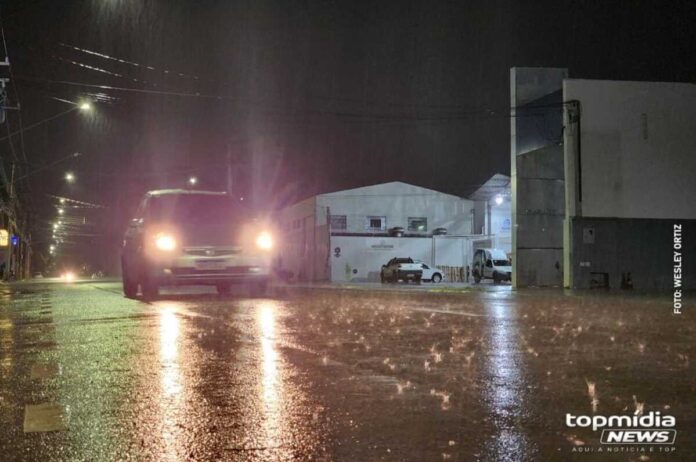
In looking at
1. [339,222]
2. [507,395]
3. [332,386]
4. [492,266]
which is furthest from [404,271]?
[507,395]

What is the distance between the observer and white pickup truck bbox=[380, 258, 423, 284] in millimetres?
41344

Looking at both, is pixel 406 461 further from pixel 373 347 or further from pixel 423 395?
pixel 373 347

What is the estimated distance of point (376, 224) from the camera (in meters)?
50.6

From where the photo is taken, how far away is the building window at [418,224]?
51.1 meters

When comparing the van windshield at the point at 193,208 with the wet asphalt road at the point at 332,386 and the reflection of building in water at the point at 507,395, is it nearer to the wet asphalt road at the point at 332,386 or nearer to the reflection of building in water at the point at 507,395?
the wet asphalt road at the point at 332,386

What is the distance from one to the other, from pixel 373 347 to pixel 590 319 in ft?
16.2

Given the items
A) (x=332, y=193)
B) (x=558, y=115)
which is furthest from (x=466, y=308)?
(x=332, y=193)

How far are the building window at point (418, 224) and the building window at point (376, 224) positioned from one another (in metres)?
1.91

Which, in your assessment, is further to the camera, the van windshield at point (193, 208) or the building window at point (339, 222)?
the building window at point (339, 222)

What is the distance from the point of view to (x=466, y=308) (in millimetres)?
11711

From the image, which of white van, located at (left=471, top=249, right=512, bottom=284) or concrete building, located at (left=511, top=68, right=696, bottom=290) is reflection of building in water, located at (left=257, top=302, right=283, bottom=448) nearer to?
concrete building, located at (left=511, top=68, right=696, bottom=290)

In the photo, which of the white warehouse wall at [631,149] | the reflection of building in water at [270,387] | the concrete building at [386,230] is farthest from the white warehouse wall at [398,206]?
the reflection of building in water at [270,387]

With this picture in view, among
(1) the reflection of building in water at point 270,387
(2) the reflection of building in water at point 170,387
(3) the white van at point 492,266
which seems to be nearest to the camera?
(2) the reflection of building in water at point 170,387

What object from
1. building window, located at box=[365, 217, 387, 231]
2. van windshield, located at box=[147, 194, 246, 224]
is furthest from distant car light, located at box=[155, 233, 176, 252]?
building window, located at box=[365, 217, 387, 231]
